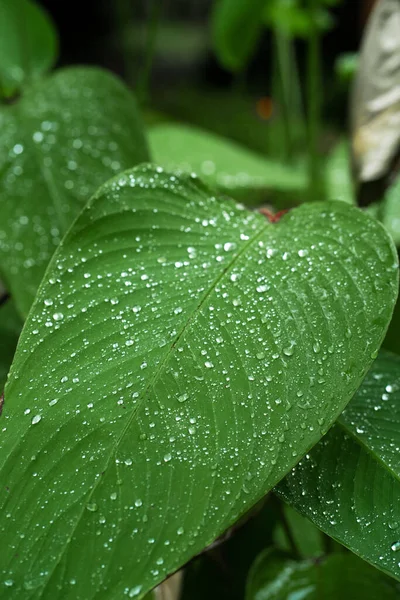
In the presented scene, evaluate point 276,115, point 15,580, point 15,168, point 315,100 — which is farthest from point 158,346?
point 276,115

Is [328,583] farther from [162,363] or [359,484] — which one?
[162,363]

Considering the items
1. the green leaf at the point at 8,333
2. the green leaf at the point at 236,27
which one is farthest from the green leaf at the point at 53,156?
the green leaf at the point at 236,27

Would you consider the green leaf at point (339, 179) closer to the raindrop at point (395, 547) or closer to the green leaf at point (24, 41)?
the green leaf at point (24, 41)

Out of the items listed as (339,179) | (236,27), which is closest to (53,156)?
(339,179)

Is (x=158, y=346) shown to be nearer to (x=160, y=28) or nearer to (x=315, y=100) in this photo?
(x=315, y=100)

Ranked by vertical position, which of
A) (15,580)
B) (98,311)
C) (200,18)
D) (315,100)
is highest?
(200,18)

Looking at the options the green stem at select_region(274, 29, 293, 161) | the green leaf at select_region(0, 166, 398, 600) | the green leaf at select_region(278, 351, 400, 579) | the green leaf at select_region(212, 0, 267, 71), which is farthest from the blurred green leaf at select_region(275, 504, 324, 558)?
the green leaf at select_region(212, 0, 267, 71)

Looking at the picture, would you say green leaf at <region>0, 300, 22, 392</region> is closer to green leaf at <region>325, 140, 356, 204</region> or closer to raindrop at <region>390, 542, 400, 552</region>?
raindrop at <region>390, 542, 400, 552</region>
